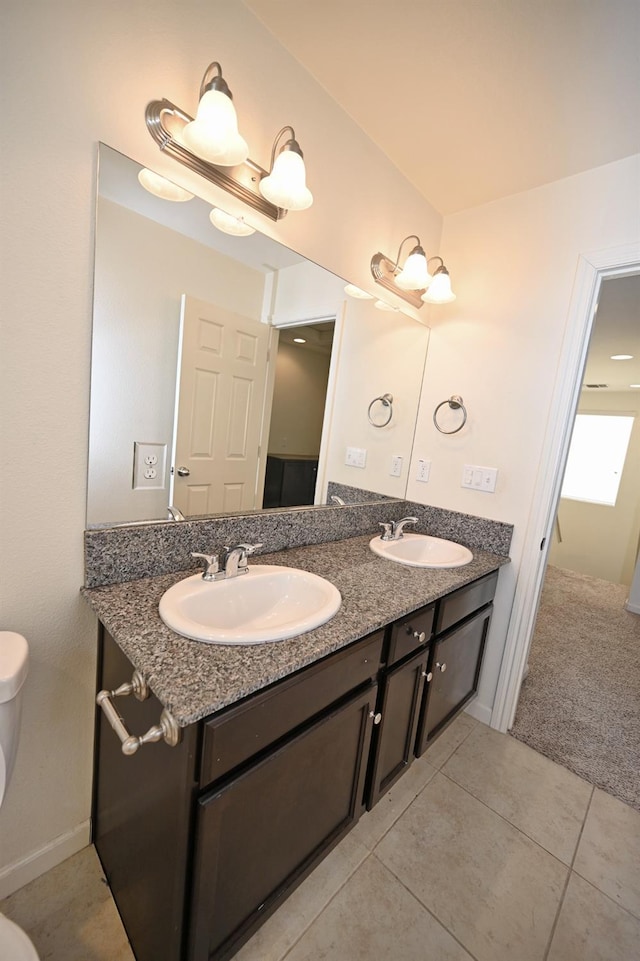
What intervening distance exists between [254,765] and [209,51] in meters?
1.75

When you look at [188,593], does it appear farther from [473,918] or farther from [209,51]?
[209,51]

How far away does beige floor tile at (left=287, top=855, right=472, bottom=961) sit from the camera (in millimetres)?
1001

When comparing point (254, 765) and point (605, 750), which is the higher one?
point (254, 765)

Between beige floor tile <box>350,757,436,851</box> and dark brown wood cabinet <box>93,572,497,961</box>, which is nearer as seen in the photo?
dark brown wood cabinet <box>93,572,497,961</box>

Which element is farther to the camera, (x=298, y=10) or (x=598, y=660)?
(x=598, y=660)

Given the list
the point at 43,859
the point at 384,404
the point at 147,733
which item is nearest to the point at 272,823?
the point at 147,733

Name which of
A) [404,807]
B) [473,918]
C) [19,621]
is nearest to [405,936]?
[473,918]

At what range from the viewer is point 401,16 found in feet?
3.50

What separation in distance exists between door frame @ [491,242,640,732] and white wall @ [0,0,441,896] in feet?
4.22

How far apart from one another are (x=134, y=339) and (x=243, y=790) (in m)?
1.11

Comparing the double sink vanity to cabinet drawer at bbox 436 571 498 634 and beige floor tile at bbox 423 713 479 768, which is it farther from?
beige floor tile at bbox 423 713 479 768

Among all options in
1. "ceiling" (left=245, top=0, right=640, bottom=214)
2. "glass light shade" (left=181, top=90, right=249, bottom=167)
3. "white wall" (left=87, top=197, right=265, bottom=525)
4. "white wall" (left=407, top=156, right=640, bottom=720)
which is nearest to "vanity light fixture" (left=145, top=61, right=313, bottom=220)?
"glass light shade" (left=181, top=90, right=249, bottom=167)

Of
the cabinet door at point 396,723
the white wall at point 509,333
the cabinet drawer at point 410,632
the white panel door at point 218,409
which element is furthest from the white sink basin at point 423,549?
the white panel door at point 218,409

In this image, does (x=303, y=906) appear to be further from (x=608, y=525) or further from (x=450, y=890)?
(x=608, y=525)
